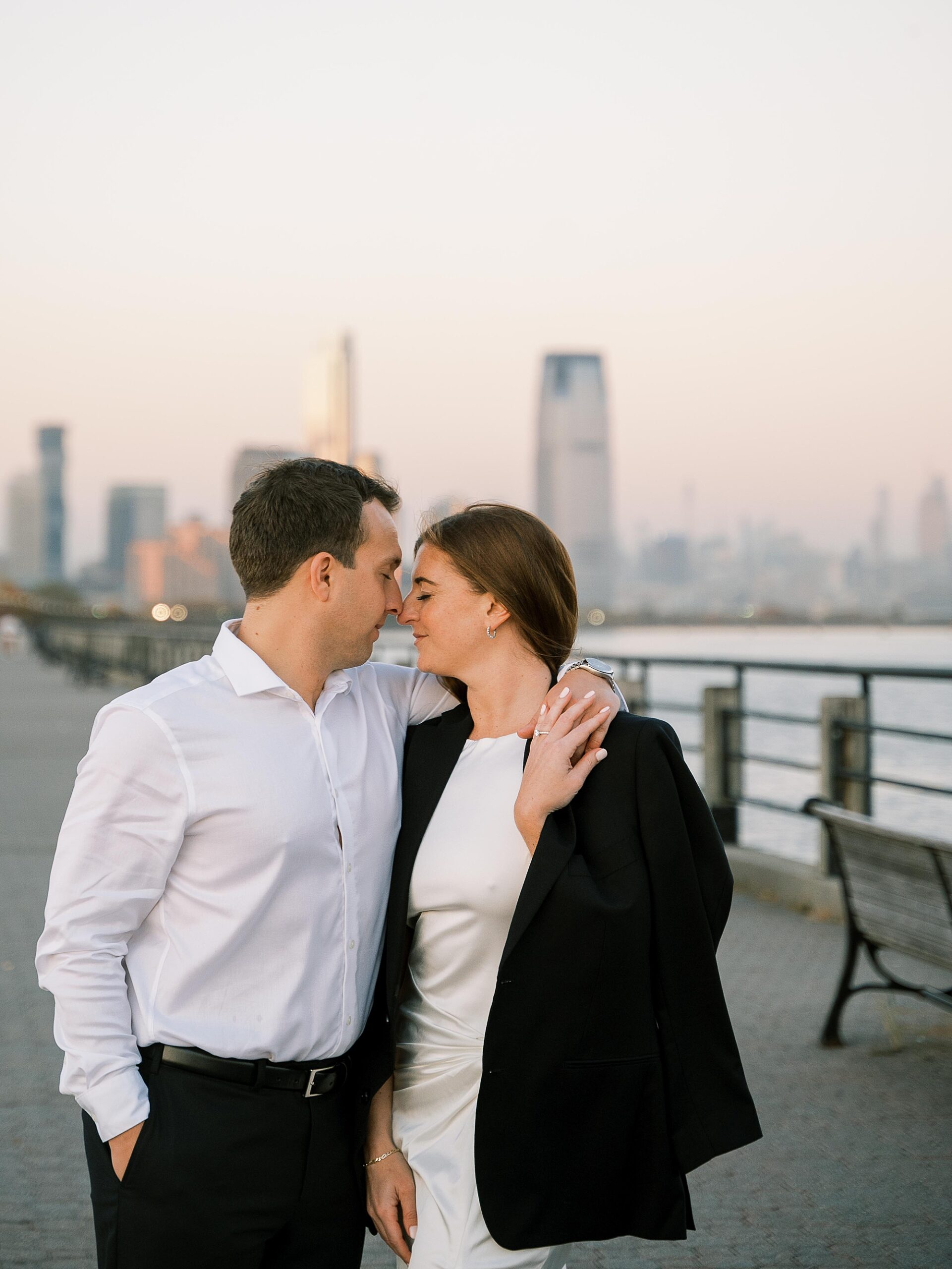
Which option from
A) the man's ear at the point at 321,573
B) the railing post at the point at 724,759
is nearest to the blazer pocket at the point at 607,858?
the man's ear at the point at 321,573

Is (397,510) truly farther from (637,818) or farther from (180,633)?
(180,633)

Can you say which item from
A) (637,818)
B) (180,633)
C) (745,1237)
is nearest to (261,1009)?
(637,818)

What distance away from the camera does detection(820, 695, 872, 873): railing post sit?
26.4 ft

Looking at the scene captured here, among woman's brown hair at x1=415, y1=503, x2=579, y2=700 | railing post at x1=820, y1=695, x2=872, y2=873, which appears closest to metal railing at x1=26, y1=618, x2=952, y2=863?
railing post at x1=820, y1=695, x2=872, y2=873

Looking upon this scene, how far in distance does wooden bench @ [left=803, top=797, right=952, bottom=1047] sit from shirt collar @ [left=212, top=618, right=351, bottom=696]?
2910 millimetres

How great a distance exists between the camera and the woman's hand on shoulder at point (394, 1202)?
256cm

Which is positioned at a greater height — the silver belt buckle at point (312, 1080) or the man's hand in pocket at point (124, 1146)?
the silver belt buckle at point (312, 1080)

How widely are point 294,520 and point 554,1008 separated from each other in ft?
3.24

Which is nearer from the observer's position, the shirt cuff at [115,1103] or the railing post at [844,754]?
the shirt cuff at [115,1103]

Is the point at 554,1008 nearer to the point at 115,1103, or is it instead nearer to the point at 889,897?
the point at 115,1103

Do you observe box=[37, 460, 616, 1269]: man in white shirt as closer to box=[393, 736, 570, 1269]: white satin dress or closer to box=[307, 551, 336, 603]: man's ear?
box=[307, 551, 336, 603]: man's ear

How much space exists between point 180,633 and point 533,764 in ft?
87.3

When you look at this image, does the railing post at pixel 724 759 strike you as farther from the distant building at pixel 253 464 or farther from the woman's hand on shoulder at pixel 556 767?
the woman's hand on shoulder at pixel 556 767

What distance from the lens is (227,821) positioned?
93.0 inches
